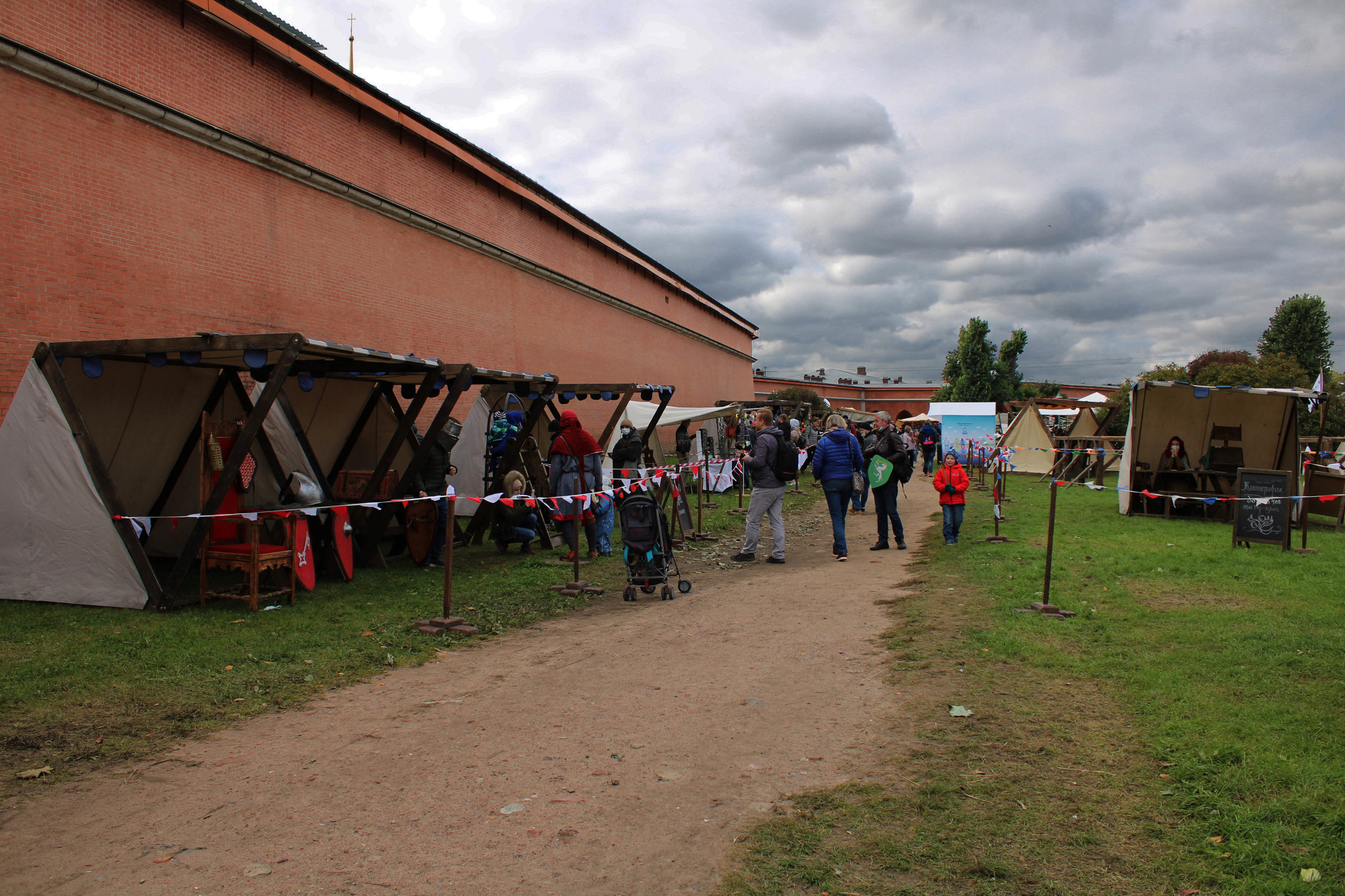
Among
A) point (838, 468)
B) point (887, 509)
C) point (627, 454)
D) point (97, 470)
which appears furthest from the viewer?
point (627, 454)

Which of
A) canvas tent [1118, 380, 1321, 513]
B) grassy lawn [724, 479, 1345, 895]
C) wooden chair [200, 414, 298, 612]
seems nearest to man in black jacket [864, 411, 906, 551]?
grassy lawn [724, 479, 1345, 895]

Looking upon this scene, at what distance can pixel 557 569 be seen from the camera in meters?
9.85

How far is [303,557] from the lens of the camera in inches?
314

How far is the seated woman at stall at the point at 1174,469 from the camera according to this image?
15133 mm

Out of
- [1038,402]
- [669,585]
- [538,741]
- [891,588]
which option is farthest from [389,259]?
[1038,402]

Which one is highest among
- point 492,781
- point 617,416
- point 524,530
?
point 617,416

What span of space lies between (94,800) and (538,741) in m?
2.03

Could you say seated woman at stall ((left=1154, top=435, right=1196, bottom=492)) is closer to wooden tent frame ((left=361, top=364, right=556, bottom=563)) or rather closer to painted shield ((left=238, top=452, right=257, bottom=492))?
wooden tent frame ((left=361, top=364, right=556, bottom=563))

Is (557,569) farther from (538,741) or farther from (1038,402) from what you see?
(1038,402)

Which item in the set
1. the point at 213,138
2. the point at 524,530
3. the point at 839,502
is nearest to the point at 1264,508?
the point at 839,502

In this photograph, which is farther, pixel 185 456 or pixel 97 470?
pixel 185 456

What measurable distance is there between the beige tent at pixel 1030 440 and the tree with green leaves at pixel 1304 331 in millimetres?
41833

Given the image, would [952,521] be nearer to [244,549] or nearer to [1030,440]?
[244,549]

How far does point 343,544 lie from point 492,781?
5.66 meters
